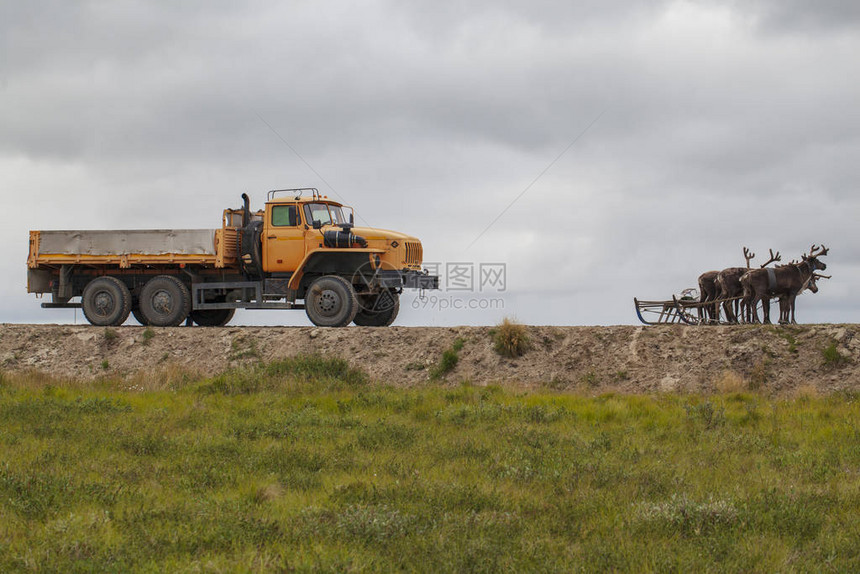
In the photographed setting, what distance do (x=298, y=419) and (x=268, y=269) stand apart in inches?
334

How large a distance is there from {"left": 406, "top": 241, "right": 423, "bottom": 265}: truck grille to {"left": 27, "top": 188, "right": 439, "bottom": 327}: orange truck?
0.03 m

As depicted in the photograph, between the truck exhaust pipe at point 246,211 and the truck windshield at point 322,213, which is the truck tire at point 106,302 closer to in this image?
the truck exhaust pipe at point 246,211

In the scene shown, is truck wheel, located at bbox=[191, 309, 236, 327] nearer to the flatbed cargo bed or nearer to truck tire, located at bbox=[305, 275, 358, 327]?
the flatbed cargo bed

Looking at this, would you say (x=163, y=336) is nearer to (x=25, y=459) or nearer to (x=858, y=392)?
(x=25, y=459)

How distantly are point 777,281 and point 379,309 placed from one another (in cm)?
1044

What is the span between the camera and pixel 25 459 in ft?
31.0

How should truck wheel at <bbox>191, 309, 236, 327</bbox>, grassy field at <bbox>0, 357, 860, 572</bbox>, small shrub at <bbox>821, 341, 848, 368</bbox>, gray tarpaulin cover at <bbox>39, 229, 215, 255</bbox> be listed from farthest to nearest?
1. truck wheel at <bbox>191, 309, 236, 327</bbox>
2. gray tarpaulin cover at <bbox>39, 229, 215, 255</bbox>
3. small shrub at <bbox>821, 341, 848, 368</bbox>
4. grassy field at <bbox>0, 357, 860, 572</bbox>

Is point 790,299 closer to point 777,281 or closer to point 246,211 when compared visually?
point 777,281

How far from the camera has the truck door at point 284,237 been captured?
19359 millimetres

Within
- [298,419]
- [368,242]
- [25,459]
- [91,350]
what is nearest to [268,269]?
[368,242]

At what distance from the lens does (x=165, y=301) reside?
20.9m

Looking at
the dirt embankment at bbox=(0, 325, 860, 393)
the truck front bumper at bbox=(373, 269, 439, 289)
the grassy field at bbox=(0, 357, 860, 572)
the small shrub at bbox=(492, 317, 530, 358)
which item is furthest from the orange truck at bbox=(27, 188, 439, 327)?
the grassy field at bbox=(0, 357, 860, 572)

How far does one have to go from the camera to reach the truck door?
19359 mm

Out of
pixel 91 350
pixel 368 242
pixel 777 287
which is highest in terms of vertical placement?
pixel 368 242
